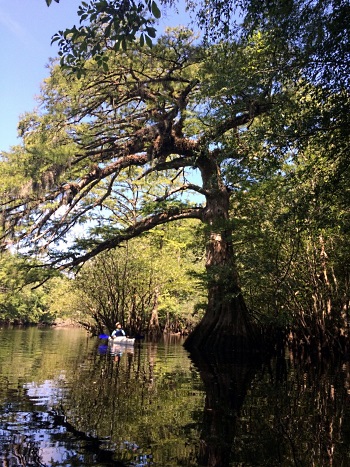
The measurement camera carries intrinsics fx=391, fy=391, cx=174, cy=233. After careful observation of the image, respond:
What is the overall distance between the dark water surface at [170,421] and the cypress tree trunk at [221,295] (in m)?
5.37

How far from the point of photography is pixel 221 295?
13125mm

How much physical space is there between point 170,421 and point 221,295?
924 cm

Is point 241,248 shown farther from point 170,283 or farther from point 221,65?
point 170,283

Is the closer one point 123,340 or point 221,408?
point 221,408

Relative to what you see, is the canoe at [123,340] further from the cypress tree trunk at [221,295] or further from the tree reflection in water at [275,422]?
the tree reflection in water at [275,422]

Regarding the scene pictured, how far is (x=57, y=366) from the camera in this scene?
838 cm

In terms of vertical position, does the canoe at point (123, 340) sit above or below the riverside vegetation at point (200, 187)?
below

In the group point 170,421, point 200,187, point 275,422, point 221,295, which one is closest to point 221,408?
point 275,422

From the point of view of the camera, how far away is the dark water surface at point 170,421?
306cm

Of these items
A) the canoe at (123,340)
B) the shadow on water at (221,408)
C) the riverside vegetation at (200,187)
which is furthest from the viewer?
the canoe at (123,340)

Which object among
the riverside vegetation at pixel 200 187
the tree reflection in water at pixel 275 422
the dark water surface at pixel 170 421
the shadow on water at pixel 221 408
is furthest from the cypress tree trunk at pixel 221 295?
the dark water surface at pixel 170 421

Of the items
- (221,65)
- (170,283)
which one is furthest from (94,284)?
(221,65)

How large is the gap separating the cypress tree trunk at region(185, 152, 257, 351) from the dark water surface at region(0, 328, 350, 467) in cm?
537

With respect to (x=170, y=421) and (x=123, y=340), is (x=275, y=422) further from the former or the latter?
(x=123, y=340)
